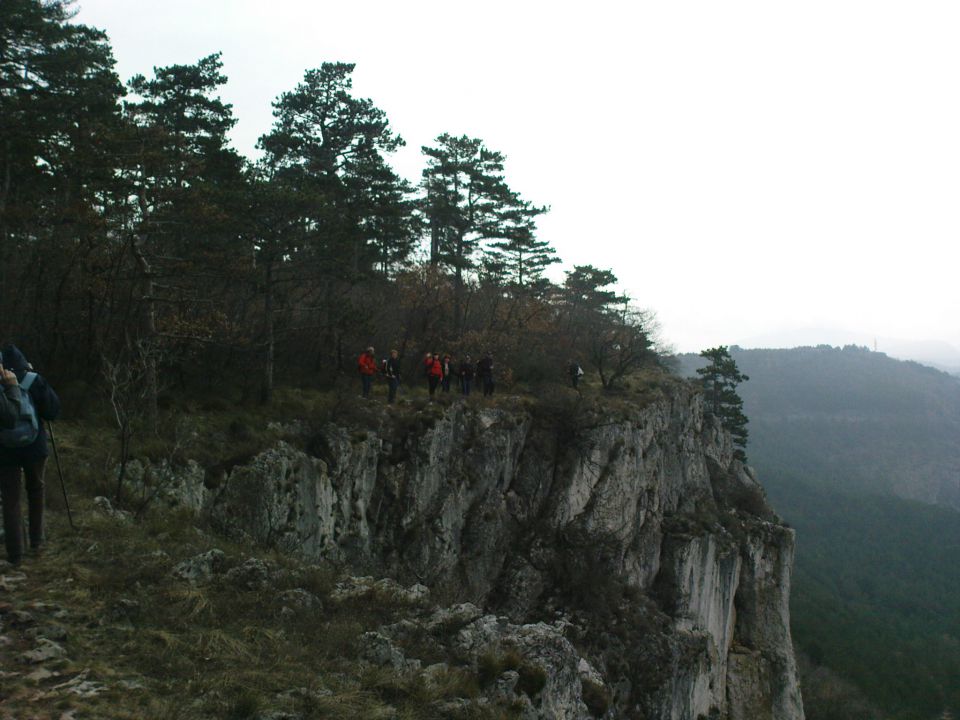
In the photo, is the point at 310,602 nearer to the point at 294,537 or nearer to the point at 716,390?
the point at 294,537

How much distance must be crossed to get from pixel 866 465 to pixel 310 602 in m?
210

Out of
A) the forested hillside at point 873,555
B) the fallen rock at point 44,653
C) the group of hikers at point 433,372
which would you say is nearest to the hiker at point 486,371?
the group of hikers at point 433,372

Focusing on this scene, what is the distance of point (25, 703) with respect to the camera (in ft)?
14.3

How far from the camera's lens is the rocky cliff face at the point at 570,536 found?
12844mm

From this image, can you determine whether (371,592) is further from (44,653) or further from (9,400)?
(9,400)

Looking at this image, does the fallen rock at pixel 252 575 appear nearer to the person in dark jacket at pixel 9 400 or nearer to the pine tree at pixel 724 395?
the person in dark jacket at pixel 9 400

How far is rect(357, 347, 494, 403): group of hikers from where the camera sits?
16844 mm

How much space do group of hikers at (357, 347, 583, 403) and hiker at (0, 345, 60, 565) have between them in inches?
407

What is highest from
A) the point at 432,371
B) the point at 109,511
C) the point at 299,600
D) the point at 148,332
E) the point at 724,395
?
the point at 148,332

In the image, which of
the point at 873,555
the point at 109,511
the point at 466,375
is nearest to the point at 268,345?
the point at 466,375

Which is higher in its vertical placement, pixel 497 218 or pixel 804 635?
pixel 497 218

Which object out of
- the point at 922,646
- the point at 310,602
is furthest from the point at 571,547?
the point at 922,646

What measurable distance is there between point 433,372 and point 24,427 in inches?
506

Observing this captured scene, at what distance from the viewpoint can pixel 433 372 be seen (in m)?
18.4
